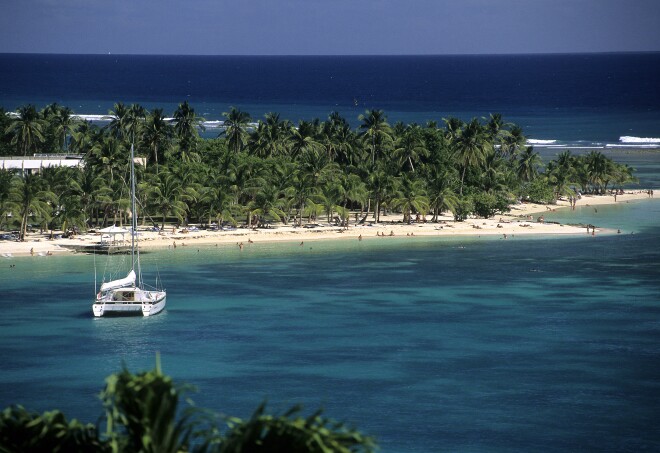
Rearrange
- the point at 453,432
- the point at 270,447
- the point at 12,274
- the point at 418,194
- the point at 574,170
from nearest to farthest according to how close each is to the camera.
Answer: the point at 270,447 < the point at 453,432 < the point at 12,274 < the point at 418,194 < the point at 574,170

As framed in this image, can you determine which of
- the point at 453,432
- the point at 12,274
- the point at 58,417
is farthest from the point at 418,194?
the point at 58,417

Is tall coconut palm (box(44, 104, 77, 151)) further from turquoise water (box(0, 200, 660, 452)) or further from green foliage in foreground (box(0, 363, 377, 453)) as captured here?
green foliage in foreground (box(0, 363, 377, 453))

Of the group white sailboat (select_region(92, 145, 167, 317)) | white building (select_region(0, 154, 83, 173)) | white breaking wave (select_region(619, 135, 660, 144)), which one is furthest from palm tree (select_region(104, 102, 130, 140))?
white breaking wave (select_region(619, 135, 660, 144))

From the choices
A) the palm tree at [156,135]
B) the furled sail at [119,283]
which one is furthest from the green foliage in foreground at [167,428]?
the palm tree at [156,135]

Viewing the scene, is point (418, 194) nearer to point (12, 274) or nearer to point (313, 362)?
point (12, 274)

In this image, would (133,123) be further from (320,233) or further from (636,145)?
(636,145)

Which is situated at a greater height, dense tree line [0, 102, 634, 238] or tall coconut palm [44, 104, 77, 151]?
tall coconut palm [44, 104, 77, 151]

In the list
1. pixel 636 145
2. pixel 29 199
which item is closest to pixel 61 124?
pixel 29 199
